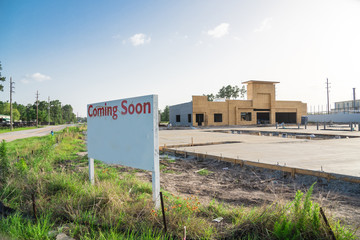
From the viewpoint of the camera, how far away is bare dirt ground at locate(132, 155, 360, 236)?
5090mm

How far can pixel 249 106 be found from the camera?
51906 mm

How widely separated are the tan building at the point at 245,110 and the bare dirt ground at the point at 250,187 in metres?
39.0

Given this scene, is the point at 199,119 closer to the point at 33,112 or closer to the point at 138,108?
the point at 138,108

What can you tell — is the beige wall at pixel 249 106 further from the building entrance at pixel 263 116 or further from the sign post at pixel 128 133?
the sign post at pixel 128 133

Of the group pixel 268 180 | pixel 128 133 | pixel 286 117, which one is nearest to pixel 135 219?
pixel 128 133

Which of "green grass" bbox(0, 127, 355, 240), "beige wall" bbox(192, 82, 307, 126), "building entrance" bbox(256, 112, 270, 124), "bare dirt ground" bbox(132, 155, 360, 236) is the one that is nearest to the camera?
"green grass" bbox(0, 127, 355, 240)

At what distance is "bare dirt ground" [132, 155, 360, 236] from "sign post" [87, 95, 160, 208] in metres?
1.63

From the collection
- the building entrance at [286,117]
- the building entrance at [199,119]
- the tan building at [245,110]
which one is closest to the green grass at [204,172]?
the tan building at [245,110]

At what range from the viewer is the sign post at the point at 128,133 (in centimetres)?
449

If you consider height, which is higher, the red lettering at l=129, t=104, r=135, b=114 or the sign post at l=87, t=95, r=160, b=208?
the red lettering at l=129, t=104, r=135, b=114

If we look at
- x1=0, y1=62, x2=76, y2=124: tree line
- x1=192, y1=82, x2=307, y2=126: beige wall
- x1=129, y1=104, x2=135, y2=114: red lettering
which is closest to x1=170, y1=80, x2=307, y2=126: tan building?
x1=192, y1=82, x2=307, y2=126: beige wall

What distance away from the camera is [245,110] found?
169ft

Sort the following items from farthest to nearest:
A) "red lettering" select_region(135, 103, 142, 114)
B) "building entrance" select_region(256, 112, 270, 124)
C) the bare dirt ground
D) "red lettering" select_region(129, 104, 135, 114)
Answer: "building entrance" select_region(256, 112, 270, 124)
the bare dirt ground
"red lettering" select_region(129, 104, 135, 114)
"red lettering" select_region(135, 103, 142, 114)

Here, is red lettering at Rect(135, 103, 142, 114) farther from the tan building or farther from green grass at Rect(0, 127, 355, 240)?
the tan building
